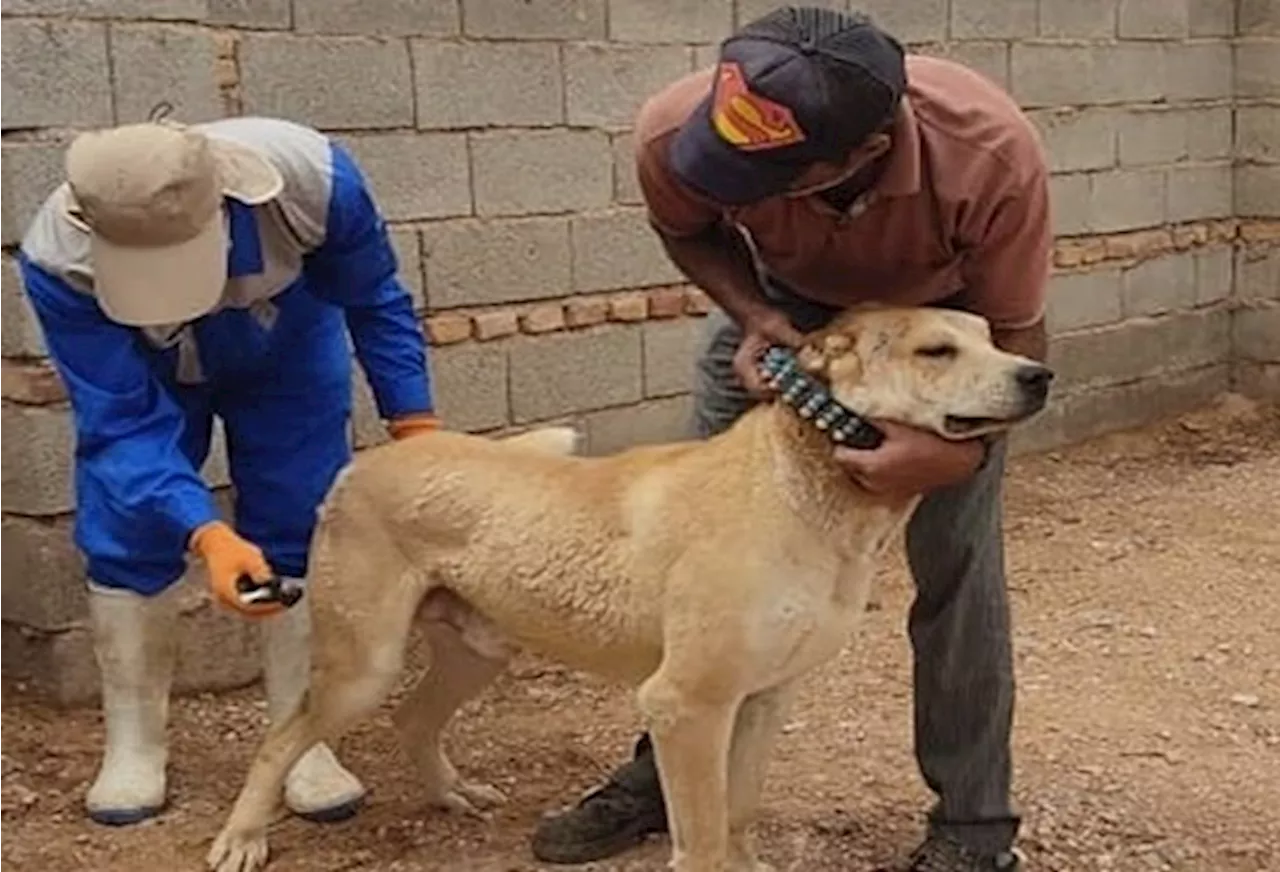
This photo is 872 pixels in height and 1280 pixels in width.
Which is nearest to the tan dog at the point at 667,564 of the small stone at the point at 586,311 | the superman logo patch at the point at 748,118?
the superman logo patch at the point at 748,118

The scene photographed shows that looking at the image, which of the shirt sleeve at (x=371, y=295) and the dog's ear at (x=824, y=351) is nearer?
the dog's ear at (x=824, y=351)

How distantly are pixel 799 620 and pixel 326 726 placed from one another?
102 centimetres

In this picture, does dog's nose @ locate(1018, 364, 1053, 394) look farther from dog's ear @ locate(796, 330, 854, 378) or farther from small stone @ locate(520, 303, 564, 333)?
small stone @ locate(520, 303, 564, 333)

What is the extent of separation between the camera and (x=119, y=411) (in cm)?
369

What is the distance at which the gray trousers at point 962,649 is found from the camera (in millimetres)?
3553

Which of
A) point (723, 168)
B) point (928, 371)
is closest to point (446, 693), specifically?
point (928, 371)

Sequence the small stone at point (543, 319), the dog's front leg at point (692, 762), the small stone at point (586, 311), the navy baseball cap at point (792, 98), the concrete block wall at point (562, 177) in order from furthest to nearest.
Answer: the small stone at point (586, 311)
the small stone at point (543, 319)
the concrete block wall at point (562, 177)
the dog's front leg at point (692, 762)
the navy baseball cap at point (792, 98)

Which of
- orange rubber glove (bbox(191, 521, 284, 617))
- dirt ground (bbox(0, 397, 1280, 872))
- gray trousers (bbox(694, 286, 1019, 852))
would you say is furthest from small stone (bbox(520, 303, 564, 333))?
orange rubber glove (bbox(191, 521, 284, 617))

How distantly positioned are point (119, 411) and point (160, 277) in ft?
1.03

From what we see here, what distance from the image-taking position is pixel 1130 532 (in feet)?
22.6

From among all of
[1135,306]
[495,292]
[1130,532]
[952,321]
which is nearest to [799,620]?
[952,321]

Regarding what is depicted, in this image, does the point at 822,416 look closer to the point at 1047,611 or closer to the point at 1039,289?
the point at 1039,289

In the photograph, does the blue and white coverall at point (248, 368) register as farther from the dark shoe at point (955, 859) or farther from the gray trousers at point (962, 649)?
the dark shoe at point (955, 859)

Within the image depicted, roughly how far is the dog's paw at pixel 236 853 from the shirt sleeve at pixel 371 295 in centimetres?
87
